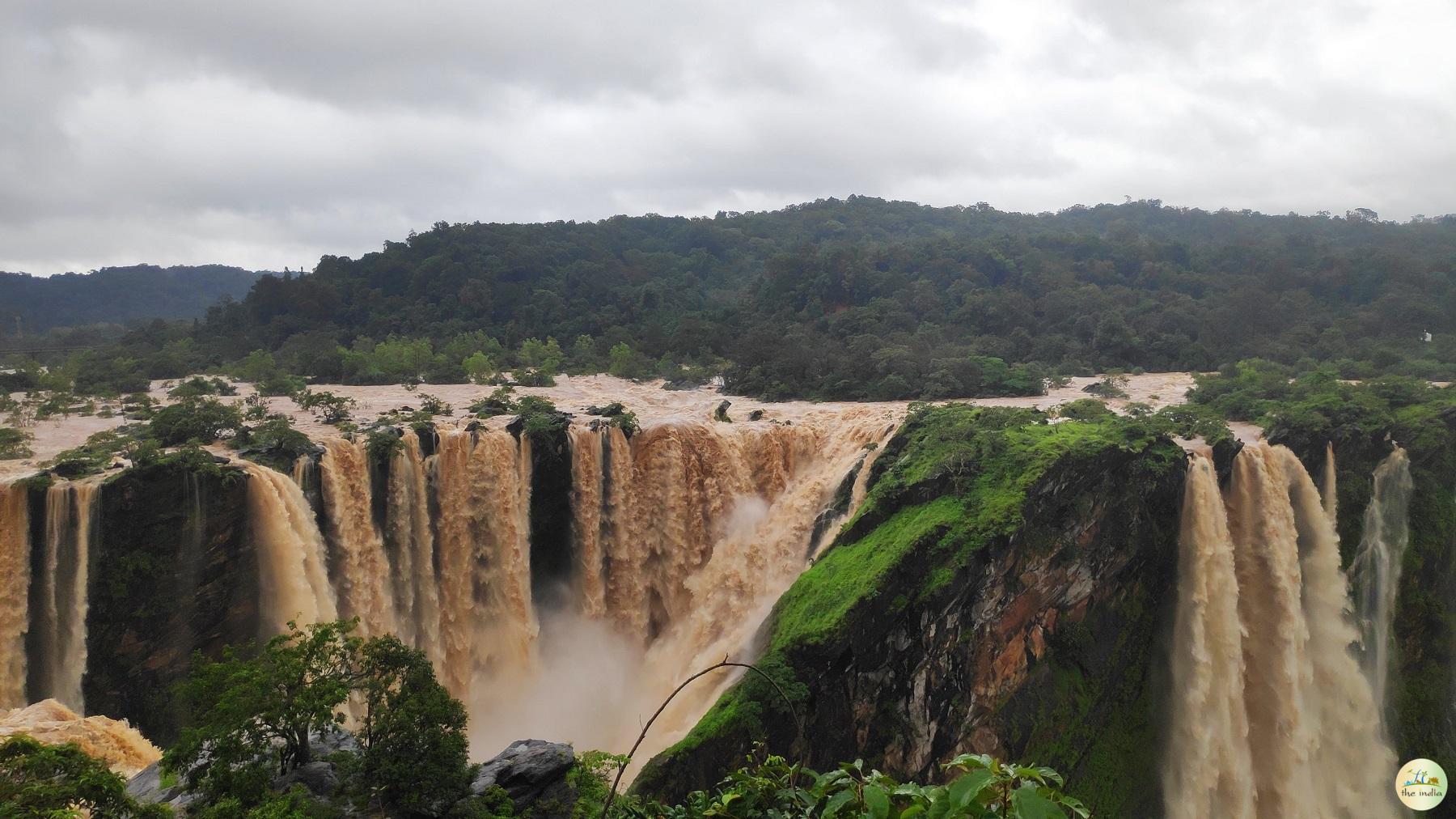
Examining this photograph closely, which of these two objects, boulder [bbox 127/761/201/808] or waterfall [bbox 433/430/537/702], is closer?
boulder [bbox 127/761/201/808]

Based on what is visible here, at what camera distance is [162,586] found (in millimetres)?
12930

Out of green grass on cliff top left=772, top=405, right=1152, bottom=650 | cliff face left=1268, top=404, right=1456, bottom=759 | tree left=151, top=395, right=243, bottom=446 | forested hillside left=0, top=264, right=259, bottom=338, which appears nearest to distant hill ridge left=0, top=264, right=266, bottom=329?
forested hillside left=0, top=264, right=259, bottom=338

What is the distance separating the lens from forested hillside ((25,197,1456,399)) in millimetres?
28312

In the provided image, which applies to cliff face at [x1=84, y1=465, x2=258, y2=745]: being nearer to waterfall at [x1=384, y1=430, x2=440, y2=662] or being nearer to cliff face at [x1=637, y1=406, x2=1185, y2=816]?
waterfall at [x1=384, y1=430, x2=440, y2=662]

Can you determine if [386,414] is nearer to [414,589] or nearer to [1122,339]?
[414,589]

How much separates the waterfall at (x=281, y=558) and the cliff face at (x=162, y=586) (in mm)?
171

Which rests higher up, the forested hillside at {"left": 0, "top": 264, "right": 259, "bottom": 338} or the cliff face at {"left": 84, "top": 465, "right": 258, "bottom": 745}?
the forested hillside at {"left": 0, "top": 264, "right": 259, "bottom": 338}

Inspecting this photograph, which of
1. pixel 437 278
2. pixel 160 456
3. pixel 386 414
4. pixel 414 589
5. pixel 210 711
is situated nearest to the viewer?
pixel 210 711

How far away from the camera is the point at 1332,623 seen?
55.3ft

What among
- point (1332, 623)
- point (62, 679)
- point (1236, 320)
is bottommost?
point (1332, 623)

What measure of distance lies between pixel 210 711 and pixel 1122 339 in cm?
3280

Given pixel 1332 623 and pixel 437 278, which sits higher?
pixel 437 278

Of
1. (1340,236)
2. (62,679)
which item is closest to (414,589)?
(62,679)

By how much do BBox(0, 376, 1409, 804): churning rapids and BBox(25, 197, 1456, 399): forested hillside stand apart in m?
10.2
